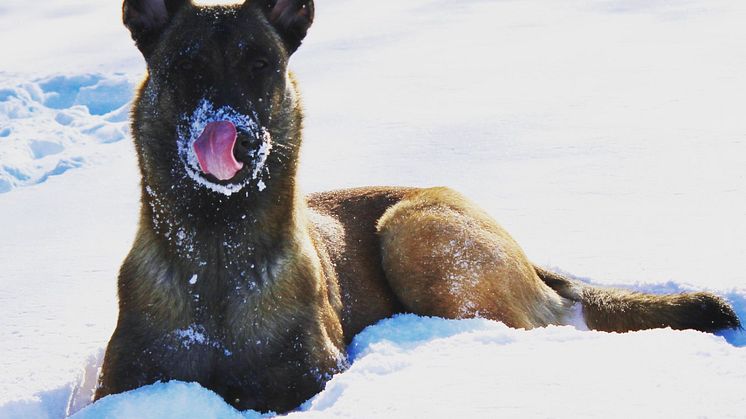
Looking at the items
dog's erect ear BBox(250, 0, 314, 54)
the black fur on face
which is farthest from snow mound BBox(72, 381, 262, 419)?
dog's erect ear BBox(250, 0, 314, 54)

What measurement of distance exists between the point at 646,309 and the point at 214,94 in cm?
283

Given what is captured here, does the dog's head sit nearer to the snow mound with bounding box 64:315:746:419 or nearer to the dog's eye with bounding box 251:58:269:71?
the dog's eye with bounding box 251:58:269:71

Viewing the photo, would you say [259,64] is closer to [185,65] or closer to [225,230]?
[185,65]

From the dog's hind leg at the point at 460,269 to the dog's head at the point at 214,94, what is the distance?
130 cm

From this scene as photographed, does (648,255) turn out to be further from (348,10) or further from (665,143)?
(348,10)

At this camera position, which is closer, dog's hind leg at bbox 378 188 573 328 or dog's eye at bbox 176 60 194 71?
dog's eye at bbox 176 60 194 71

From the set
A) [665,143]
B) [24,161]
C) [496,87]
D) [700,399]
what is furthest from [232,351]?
[496,87]

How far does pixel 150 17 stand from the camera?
3.71 m

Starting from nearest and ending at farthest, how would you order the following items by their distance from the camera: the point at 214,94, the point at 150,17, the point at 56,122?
the point at 214,94, the point at 150,17, the point at 56,122

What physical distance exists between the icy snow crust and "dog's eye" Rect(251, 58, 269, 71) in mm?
291

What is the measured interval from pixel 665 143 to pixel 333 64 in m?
7.22

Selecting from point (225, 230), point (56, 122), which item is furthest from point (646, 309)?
point (56, 122)

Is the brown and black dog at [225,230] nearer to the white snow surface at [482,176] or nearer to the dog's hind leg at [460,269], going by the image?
the white snow surface at [482,176]

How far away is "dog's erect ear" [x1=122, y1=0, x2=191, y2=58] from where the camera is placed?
3.69 m
